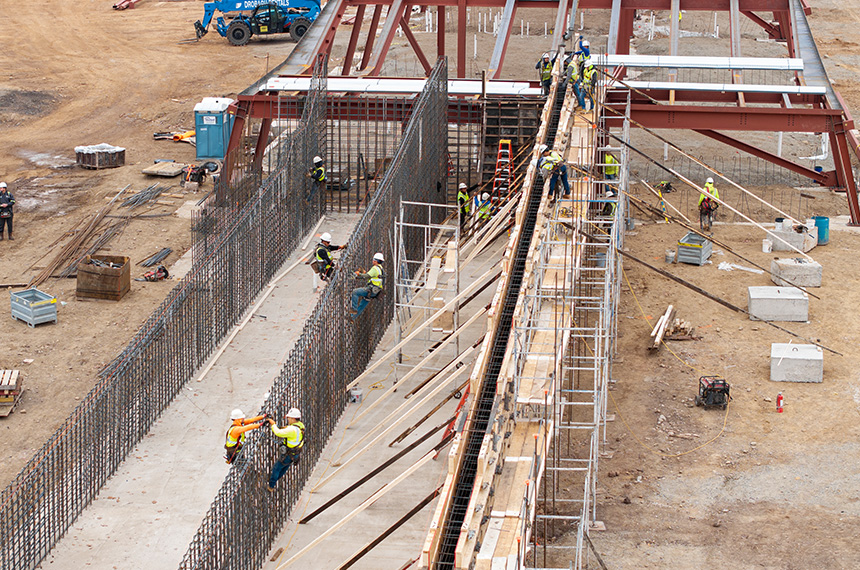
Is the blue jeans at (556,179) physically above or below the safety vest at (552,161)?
below

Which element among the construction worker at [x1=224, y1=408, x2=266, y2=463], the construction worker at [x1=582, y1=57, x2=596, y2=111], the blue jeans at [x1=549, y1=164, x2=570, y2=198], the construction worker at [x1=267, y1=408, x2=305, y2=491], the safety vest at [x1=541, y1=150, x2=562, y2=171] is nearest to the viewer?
the construction worker at [x1=267, y1=408, x2=305, y2=491]

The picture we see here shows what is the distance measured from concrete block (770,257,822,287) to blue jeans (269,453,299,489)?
15403 mm

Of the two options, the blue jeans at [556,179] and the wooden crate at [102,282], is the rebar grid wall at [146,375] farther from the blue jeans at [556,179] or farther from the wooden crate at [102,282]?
the blue jeans at [556,179]

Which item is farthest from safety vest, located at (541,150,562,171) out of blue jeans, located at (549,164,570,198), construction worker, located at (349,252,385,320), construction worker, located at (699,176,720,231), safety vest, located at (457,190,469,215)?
construction worker, located at (699,176,720,231)

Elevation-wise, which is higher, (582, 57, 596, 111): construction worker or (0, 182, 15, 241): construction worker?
(582, 57, 596, 111): construction worker

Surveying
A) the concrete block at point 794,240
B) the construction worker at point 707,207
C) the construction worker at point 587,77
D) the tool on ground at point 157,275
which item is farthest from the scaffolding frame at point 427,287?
the concrete block at point 794,240

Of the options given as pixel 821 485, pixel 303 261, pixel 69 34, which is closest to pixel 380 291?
pixel 303 261

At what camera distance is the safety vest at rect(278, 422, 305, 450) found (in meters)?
21.3

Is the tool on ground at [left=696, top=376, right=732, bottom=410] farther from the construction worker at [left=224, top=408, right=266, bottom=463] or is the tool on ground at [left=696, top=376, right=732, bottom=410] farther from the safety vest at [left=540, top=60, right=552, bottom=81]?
the safety vest at [left=540, top=60, right=552, bottom=81]

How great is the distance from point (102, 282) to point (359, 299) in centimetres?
765

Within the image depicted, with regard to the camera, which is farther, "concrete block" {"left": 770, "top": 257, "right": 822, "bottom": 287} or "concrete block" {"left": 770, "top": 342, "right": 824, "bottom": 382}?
"concrete block" {"left": 770, "top": 257, "right": 822, "bottom": 287}

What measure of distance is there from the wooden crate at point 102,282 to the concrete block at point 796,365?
15.1 metres

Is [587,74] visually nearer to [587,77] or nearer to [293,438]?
[587,77]

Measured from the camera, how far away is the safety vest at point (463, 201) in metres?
33.9
